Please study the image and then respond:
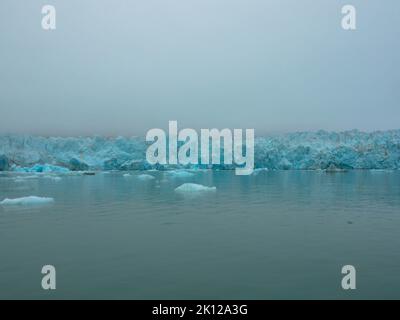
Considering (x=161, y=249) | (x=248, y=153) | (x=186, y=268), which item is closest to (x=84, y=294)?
(x=186, y=268)

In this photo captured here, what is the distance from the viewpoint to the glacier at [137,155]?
10094cm

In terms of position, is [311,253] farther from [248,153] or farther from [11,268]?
[248,153]

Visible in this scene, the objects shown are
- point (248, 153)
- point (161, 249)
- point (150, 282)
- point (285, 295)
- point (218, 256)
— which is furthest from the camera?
point (248, 153)

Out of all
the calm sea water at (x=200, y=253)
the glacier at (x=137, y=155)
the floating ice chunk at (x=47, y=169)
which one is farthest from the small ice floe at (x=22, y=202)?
the glacier at (x=137, y=155)

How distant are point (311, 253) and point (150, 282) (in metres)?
6.03

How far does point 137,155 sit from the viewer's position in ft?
346

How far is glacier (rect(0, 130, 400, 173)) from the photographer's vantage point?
101m

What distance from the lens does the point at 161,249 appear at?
12820 millimetres

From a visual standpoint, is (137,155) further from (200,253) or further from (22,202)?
(200,253)

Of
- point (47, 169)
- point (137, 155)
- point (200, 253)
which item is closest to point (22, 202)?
point (200, 253)

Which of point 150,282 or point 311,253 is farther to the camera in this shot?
point 311,253

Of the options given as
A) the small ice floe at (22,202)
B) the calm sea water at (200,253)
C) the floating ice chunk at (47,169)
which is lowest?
the floating ice chunk at (47,169)

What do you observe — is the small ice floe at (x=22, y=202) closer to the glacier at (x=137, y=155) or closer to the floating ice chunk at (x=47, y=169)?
the floating ice chunk at (x=47, y=169)
